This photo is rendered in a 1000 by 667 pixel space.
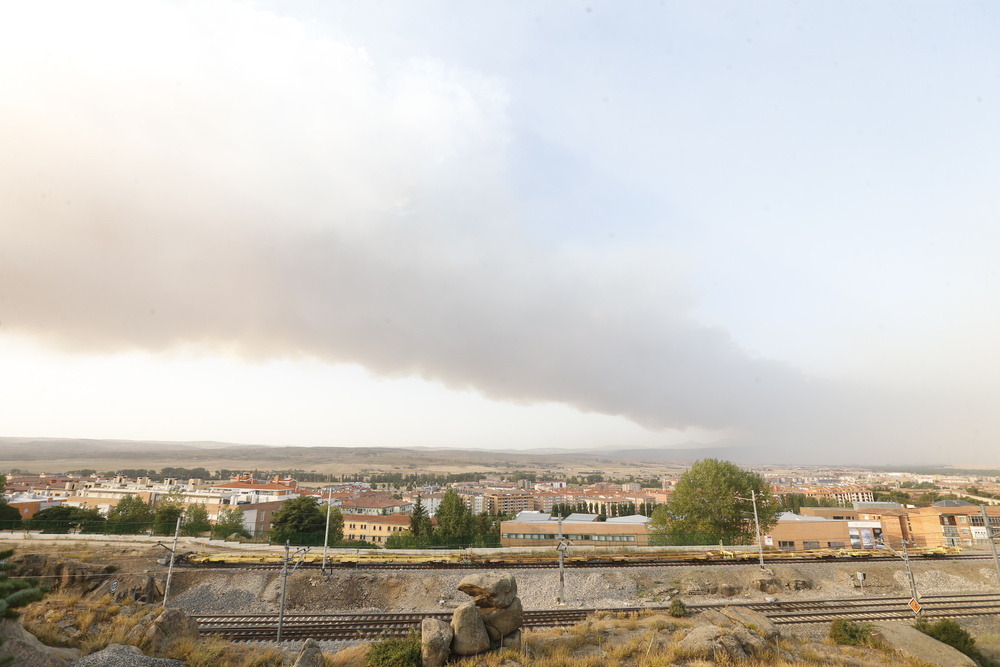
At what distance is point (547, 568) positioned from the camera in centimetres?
3841

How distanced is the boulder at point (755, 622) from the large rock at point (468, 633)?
12351 millimetres

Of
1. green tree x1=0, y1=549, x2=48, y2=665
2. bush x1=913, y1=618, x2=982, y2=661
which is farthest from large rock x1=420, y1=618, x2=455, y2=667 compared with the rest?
bush x1=913, y1=618, x2=982, y2=661

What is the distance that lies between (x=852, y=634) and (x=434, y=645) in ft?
71.9

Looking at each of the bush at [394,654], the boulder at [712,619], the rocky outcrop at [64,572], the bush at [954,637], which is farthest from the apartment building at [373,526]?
the bush at [954,637]

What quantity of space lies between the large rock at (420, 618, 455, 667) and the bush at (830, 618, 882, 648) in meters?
20.7

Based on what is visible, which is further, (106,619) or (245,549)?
(245,549)

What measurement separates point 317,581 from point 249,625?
6.76 m

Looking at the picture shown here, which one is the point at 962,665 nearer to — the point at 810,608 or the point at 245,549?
the point at 810,608

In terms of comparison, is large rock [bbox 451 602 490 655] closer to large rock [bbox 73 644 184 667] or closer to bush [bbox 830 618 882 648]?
large rock [bbox 73 644 184 667]

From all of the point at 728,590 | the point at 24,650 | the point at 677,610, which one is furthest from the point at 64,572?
the point at 728,590

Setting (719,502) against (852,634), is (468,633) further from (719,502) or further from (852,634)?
(719,502)

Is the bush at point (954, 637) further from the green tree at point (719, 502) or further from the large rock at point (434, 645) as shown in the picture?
the green tree at point (719, 502)

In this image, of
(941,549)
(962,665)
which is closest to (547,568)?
(962,665)

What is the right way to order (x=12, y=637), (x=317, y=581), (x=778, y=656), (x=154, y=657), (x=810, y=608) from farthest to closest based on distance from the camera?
(x=317, y=581)
(x=810, y=608)
(x=778, y=656)
(x=154, y=657)
(x=12, y=637)
